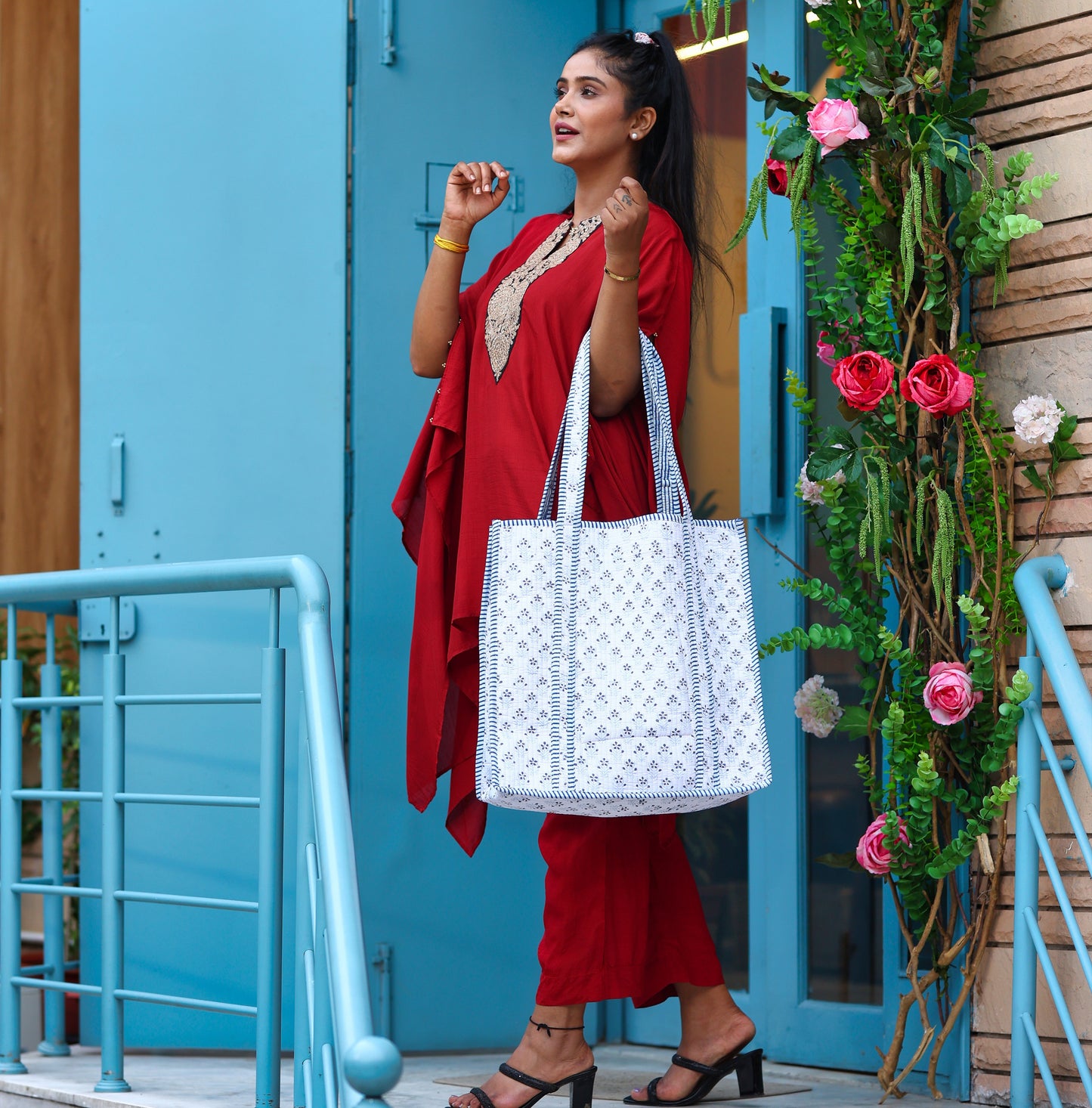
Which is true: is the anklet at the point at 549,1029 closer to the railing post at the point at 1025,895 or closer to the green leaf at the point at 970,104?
the railing post at the point at 1025,895

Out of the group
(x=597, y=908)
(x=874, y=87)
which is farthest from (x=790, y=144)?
(x=597, y=908)

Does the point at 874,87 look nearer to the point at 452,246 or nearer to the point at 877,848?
the point at 452,246

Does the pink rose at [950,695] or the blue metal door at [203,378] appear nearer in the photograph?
the pink rose at [950,695]

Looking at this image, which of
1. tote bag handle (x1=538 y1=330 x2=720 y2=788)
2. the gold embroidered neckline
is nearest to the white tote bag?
tote bag handle (x1=538 y1=330 x2=720 y2=788)

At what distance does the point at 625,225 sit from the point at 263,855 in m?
1.07

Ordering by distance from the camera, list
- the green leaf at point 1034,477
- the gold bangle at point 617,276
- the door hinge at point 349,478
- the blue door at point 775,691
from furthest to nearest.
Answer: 1. the door hinge at point 349,478
2. the blue door at point 775,691
3. the green leaf at point 1034,477
4. the gold bangle at point 617,276

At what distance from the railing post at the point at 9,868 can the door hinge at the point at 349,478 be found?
0.66 meters

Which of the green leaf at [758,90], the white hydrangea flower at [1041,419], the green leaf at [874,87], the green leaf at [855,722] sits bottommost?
the green leaf at [855,722]

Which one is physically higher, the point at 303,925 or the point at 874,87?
the point at 874,87

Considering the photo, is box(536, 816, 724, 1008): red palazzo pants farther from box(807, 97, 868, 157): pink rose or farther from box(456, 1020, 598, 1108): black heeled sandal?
box(807, 97, 868, 157): pink rose

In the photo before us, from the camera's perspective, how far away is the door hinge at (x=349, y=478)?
10.1 feet

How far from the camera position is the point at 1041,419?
2414mm

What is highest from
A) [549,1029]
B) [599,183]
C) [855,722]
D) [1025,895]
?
[599,183]

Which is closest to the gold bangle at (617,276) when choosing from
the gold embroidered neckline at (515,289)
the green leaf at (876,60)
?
the gold embroidered neckline at (515,289)
